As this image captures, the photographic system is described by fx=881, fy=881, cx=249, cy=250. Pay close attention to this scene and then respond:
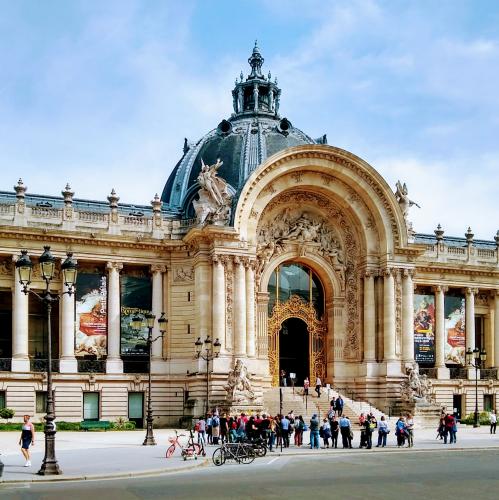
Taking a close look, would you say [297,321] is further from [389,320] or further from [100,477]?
[100,477]

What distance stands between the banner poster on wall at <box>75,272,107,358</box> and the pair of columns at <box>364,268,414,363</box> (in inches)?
638

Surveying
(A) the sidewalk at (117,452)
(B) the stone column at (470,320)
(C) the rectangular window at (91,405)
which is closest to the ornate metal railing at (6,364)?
(C) the rectangular window at (91,405)

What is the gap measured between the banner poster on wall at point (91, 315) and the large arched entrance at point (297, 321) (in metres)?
10.5

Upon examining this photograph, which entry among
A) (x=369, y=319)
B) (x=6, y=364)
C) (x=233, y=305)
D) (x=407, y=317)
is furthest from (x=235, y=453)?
(x=407, y=317)

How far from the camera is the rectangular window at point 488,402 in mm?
61834

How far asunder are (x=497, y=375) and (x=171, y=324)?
975 inches

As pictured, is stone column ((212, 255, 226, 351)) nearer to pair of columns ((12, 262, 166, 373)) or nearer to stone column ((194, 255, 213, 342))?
stone column ((194, 255, 213, 342))

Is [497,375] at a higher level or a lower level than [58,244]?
lower

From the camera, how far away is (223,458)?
94.4ft

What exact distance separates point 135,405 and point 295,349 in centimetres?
1097

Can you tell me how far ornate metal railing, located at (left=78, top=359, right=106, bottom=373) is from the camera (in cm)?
5147

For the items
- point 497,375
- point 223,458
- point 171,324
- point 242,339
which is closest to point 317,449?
point 223,458

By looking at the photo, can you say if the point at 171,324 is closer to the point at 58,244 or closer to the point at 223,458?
the point at 58,244

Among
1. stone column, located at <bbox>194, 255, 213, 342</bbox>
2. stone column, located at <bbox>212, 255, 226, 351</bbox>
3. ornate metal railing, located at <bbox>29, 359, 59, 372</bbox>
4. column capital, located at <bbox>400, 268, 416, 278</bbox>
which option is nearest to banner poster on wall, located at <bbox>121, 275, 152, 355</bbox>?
stone column, located at <bbox>194, 255, 213, 342</bbox>
